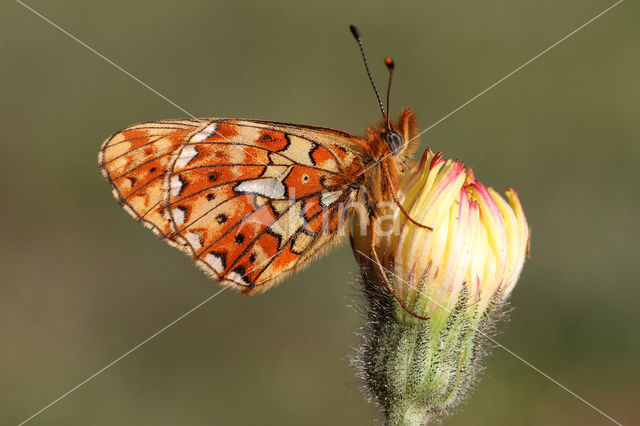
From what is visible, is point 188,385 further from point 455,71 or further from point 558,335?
point 455,71

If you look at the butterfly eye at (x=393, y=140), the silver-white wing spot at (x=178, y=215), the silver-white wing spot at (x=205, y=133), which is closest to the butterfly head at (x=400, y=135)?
the butterfly eye at (x=393, y=140)

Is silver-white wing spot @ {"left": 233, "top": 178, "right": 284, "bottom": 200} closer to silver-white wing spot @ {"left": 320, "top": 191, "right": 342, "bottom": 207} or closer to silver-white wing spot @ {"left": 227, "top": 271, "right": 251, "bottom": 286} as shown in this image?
silver-white wing spot @ {"left": 320, "top": 191, "right": 342, "bottom": 207}

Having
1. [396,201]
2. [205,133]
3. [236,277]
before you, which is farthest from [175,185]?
[396,201]

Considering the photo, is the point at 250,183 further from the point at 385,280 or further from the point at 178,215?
the point at 385,280

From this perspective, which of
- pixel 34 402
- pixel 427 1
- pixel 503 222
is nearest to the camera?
pixel 503 222

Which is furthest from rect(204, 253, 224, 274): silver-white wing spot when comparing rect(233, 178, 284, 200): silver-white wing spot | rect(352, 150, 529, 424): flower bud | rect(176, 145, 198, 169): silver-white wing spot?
rect(352, 150, 529, 424): flower bud

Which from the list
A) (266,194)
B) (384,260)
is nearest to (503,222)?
(384,260)
